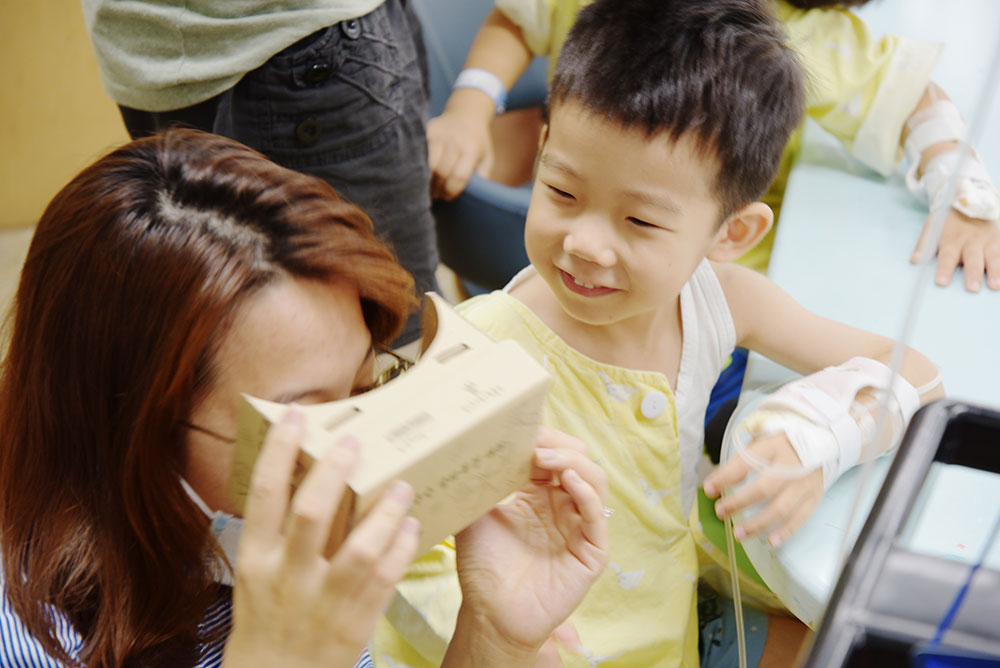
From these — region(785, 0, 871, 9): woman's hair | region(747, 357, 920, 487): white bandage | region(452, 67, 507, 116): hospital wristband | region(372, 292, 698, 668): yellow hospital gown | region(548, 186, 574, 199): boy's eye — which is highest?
region(785, 0, 871, 9): woman's hair

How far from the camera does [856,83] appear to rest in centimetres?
132

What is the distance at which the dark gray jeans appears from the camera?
3.96ft

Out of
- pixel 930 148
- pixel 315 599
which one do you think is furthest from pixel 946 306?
pixel 315 599

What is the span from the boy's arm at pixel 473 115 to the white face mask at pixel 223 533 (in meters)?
0.88

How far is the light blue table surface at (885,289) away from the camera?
747mm

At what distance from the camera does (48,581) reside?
70 cm

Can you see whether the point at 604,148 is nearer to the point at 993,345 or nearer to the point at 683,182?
the point at 683,182

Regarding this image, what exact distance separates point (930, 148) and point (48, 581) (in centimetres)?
114

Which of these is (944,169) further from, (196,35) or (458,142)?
(196,35)

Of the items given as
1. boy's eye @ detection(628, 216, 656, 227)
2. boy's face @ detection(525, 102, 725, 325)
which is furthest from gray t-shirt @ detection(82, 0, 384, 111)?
boy's eye @ detection(628, 216, 656, 227)

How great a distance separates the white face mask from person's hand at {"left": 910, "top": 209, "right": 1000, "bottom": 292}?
0.81 m

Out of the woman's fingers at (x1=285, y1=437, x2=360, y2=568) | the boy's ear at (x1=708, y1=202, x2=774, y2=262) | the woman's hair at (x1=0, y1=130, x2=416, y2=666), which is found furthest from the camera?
the boy's ear at (x1=708, y1=202, x2=774, y2=262)

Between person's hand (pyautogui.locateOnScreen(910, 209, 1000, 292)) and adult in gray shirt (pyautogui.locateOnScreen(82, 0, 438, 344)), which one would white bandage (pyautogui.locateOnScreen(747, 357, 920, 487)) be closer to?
person's hand (pyautogui.locateOnScreen(910, 209, 1000, 292))

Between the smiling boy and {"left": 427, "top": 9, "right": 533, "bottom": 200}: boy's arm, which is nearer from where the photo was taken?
the smiling boy
